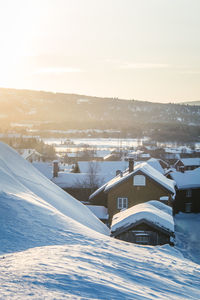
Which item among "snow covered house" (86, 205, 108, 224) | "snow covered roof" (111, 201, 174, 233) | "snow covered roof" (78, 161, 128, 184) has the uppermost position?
"snow covered roof" (78, 161, 128, 184)

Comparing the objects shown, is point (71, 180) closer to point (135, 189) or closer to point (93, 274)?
point (135, 189)

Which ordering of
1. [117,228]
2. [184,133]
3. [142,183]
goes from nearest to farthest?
[117,228]
[142,183]
[184,133]

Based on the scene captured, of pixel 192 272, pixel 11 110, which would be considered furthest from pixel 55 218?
pixel 11 110

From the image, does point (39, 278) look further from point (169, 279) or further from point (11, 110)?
point (11, 110)

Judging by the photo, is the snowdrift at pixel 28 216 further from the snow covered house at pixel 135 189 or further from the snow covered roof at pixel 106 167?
the snow covered roof at pixel 106 167

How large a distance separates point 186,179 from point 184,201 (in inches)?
91.3

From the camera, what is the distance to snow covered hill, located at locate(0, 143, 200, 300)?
495cm

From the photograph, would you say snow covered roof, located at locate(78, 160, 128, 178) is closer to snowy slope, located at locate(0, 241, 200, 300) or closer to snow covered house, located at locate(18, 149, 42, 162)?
snow covered house, located at locate(18, 149, 42, 162)

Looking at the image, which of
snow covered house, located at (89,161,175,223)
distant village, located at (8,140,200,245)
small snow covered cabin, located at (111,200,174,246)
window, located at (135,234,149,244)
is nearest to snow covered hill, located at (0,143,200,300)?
small snow covered cabin, located at (111,200,174,246)

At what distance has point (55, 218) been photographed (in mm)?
10062

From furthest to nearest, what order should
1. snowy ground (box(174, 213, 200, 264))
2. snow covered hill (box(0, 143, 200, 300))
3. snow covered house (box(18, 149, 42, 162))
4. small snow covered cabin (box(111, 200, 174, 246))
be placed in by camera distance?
snow covered house (box(18, 149, 42, 162)) → snowy ground (box(174, 213, 200, 264)) → small snow covered cabin (box(111, 200, 174, 246)) → snow covered hill (box(0, 143, 200, 300))

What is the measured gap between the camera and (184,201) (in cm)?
3139

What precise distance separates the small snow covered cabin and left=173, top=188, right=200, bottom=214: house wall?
50.9 feet

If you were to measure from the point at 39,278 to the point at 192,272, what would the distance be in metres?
4.47
